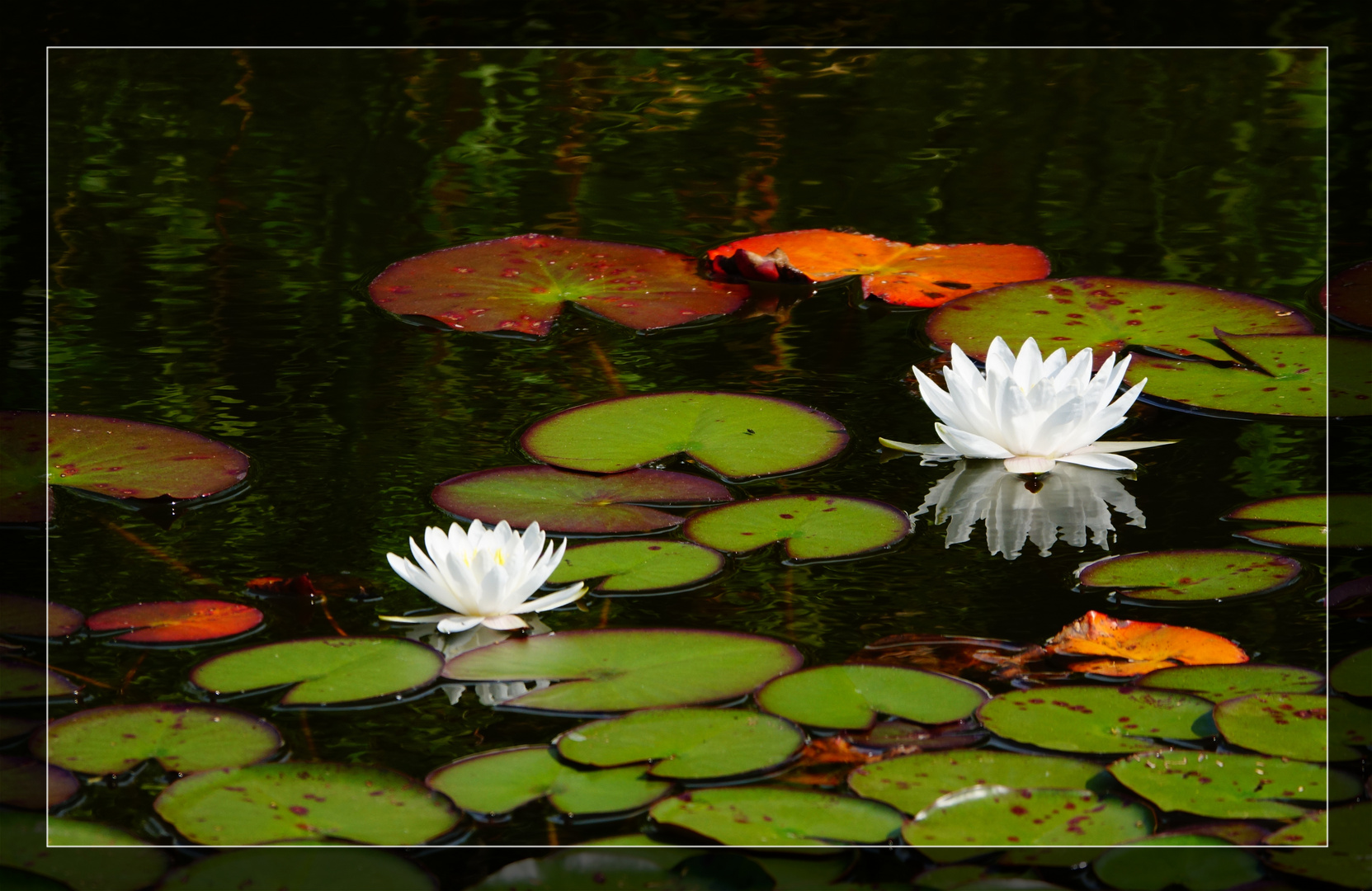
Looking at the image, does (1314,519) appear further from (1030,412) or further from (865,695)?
(865,695)

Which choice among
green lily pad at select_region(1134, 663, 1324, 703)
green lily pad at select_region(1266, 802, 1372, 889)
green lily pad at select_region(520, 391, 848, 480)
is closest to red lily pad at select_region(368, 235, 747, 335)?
green lily pad at select_region(520, 391, 848, 480)

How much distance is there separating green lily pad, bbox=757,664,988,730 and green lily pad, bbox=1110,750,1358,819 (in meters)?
0.17

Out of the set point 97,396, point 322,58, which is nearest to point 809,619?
point 97,396

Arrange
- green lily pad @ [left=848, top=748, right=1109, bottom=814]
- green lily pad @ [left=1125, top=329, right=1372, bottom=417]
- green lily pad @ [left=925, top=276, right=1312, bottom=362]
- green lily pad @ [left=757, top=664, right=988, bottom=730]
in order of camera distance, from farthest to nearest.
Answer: green lily pad @ [left=925, top=276, right=1312, bottom=362]
green lily pad @ [left=1125, top=329, right=1372, bottom=417]
green lily pad @ [left=757, top=664, right=988, bottom=730]
green lily pad @ [left=848, top=748, right=1109, bottom=814]

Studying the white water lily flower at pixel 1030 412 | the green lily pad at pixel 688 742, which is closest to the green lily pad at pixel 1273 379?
the white water lily flower at pixel 1030 412

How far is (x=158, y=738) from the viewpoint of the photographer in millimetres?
Result: 1345

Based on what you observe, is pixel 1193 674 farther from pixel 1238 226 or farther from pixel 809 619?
pixel 1238 226

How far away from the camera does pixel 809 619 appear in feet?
5.09

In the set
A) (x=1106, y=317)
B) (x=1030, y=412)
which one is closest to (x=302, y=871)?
(x=1030, y=412)

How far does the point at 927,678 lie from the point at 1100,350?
1.03 m

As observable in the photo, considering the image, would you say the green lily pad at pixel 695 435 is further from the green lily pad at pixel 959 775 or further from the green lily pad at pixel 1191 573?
the green lily pad at pixel 959 775

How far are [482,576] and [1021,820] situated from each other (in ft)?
2.01

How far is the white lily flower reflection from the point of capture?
1.75 metres

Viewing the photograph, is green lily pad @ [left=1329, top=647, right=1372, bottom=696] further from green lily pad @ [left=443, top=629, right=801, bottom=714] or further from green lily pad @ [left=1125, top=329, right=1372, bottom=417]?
green lily pad @ [left=1125, top=329, right=1372, bottom=417]
